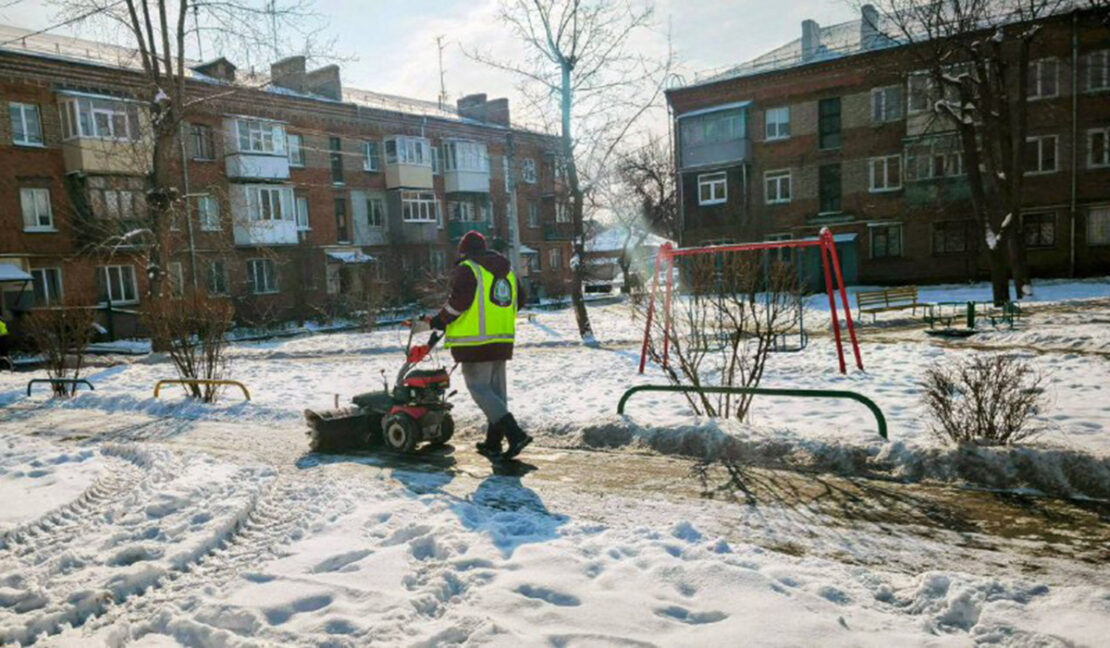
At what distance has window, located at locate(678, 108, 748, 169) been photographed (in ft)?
118

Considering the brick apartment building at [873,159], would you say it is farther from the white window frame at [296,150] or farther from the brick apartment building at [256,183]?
the white window frame at [296,150]

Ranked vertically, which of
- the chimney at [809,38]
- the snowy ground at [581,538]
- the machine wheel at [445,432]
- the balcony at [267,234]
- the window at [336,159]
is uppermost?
the chimney at [809,38]

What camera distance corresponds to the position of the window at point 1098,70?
28.4 meters

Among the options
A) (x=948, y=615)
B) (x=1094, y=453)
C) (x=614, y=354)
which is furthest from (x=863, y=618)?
(x=614, y=354)

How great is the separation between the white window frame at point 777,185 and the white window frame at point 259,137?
78.8ft

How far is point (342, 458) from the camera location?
675 centimetres

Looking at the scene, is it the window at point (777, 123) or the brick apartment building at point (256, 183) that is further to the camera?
the window at point (777, 123)

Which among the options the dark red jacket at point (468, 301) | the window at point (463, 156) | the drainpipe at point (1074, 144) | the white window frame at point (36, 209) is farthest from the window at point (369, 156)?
the dark red jacket at point (468, 301)

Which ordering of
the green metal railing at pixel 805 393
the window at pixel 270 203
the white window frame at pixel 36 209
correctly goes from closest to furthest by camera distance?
the green metal railing at pixel 805 393 < the white window frame at pixel 36 209 < the window at pixel 270 203

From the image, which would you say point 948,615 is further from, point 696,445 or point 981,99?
point 981,99

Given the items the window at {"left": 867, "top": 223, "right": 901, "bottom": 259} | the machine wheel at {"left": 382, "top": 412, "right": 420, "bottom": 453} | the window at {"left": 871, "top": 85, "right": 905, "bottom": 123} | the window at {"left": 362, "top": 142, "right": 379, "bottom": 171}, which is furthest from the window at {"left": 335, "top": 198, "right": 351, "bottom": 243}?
the machine wheel at {"left": 382, "top": 412, "right": 420, "bottom": 453}

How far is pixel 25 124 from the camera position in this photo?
25969 mm

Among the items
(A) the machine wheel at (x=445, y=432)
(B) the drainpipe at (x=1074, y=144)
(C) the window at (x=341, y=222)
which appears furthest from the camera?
(C) the window at (x=341, y=222)

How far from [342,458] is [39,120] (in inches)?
1085
